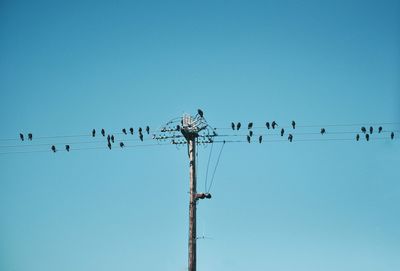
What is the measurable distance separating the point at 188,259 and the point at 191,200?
200cm

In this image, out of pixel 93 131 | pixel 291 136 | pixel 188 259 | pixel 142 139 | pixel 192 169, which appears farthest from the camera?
pixel 93 131

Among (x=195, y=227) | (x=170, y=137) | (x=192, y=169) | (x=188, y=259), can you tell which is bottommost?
(x=188, y=259)

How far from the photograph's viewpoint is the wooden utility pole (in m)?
15.5

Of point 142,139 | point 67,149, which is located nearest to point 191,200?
point 142,139

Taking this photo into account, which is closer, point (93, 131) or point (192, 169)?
point (192, 169)

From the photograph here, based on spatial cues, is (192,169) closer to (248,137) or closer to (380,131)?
(248,137)

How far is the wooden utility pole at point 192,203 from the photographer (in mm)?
15453

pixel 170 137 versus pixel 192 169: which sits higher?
pixel 170 137

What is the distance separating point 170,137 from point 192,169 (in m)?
2.01

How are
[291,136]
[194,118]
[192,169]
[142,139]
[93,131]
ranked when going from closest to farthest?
[192,169], [194,118], [142,139], [291,136], [93,131]

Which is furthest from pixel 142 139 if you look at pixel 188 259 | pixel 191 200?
pixel 188 259

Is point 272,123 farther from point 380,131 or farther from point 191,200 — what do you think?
point 191,200

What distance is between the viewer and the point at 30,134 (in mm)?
23016

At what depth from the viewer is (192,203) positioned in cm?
1599
